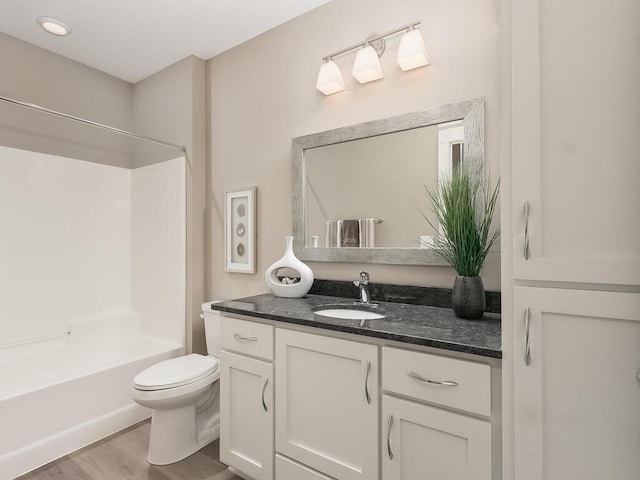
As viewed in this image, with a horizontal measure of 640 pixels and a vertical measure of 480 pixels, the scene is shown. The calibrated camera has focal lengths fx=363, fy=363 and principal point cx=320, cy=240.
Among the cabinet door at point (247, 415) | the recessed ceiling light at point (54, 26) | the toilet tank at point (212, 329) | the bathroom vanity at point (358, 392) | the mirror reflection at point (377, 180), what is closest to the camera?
the bathroom vanity at point (358, 392)

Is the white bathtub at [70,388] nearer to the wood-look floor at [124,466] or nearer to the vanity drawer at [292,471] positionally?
the wood-look floor at [124,466]

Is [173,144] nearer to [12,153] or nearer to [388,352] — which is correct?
[12,153]

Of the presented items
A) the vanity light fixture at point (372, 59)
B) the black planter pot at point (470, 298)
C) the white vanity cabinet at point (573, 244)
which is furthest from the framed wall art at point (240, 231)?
the white vanity cabinet at point (573, 244)

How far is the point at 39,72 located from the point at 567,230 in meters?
3.31

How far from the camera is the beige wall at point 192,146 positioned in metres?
2.64

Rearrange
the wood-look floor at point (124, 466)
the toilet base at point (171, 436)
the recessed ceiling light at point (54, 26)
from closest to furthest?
the wood-look floor at point (124, 466) → the toilet base at point (171, 436) → the recessed ceiling light at point (54, 26)

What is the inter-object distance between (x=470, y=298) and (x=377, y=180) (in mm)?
770

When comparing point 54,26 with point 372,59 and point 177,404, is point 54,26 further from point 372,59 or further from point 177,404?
point 177,404

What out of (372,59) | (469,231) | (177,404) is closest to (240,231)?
(177,404)

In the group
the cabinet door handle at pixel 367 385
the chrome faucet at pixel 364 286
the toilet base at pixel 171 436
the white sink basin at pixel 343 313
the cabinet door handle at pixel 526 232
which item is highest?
the cabinet door handle at pixel 526 232

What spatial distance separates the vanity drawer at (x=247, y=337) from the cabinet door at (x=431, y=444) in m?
0.56

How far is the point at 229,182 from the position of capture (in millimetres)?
2598

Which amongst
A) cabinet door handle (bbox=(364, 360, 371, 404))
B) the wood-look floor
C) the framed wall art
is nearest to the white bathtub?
the wood-look floor

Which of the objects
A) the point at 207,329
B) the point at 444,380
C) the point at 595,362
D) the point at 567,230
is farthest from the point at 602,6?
the point at 207,329
